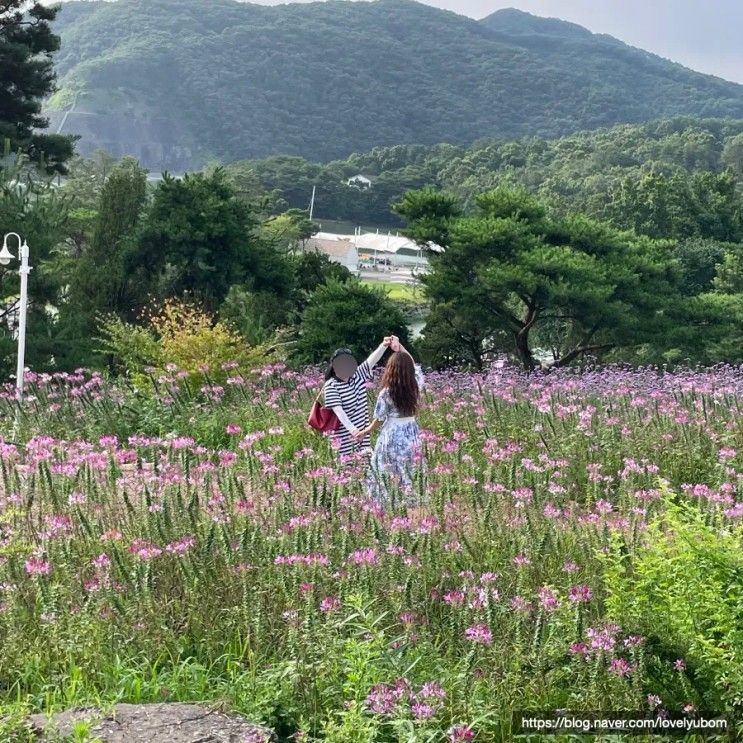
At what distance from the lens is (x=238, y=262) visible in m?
15.8

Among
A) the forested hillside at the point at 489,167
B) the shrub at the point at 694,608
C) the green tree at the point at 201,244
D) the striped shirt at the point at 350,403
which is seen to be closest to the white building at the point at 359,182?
the forested hillside at the point at 489,167

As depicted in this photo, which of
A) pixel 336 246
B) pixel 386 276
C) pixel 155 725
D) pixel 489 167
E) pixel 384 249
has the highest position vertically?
pixel 489 167

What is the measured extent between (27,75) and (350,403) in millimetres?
16689

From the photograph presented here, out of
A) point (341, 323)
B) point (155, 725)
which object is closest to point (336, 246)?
point (341, 323)

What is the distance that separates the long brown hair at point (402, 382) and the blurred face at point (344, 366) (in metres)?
0.55

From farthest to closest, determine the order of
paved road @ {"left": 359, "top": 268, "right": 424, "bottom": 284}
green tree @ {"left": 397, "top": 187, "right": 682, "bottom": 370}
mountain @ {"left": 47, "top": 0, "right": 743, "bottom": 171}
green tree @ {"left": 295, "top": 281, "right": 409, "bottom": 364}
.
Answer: mountain @ {"left": 47, "top": 0, "right": 743, "bottom": 171}, paved road @ {"left": 359, "top": 268, "right": 424, "bottom": 284}, green tree @ {"left": 397, "top": 187, "right": 682, "bottom": 370}, green tree @ {"left": 295, "top": 281, "right": 409, "bottom": 364}

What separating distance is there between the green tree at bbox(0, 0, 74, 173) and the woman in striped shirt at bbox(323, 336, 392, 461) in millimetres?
15729

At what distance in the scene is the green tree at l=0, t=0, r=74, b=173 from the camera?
2044 cm

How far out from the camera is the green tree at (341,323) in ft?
49.0

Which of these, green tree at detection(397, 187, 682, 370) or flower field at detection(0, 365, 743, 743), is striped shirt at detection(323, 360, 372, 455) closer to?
flower field at detection(0, 365, 743, 743)

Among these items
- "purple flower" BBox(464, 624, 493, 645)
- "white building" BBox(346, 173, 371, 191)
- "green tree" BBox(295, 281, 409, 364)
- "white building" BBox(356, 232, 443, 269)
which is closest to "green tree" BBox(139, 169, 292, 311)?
"green tree" BBox(295, 281, 409, 364)

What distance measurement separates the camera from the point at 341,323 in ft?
48.8

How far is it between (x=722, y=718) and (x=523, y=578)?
850 millimetres

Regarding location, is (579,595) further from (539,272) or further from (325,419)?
(539,272)
